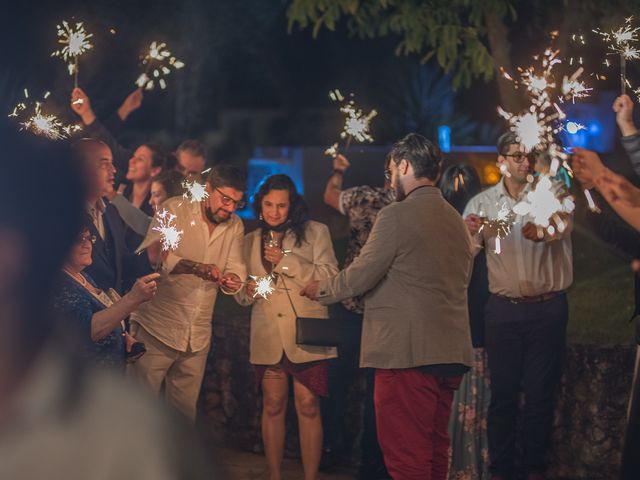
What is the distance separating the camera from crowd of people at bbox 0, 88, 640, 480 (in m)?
6.20

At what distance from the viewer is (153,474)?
5.18ft

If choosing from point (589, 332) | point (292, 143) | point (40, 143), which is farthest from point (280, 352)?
point (292, 143)

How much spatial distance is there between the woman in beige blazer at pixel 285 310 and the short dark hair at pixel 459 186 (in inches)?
36.5

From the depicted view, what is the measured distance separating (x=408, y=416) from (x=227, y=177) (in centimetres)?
199

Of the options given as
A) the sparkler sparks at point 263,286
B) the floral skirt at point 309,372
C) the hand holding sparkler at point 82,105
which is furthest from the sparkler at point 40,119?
the floral skirt at point 309,372

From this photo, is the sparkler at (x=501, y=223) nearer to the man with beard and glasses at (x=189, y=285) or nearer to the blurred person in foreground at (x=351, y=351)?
the blurred person in foreground at (x=351, y=351)

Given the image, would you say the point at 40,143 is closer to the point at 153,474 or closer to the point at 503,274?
the point at 153,474

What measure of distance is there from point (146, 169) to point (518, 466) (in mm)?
3521

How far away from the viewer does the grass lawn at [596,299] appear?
870 centimetres

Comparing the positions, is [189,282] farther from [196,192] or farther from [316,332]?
[316,332]

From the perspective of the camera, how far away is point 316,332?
718 cm

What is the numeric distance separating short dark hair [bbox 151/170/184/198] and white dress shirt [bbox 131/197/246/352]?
0.69 metres

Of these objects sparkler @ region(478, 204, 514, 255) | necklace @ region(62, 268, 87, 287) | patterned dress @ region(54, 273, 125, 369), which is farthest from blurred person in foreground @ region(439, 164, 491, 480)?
necklace @ region(62, 268, 87, 287)

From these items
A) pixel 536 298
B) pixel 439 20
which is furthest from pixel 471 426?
pixel 439 20
